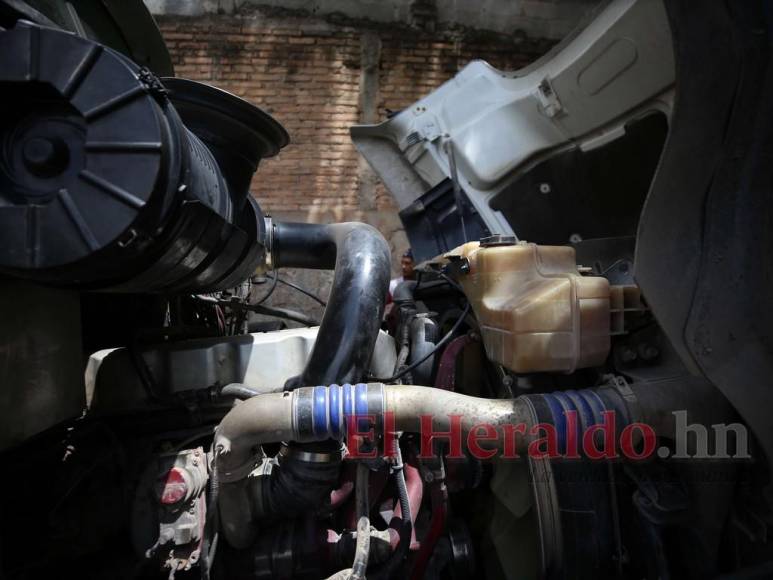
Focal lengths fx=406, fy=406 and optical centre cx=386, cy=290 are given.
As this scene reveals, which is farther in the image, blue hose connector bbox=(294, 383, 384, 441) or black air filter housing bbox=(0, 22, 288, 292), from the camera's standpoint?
blue hose connector bbox=(294, 383, 384, 441)

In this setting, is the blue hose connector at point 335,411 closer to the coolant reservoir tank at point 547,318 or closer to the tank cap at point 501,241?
the coolant reservoir tank at point 547,318

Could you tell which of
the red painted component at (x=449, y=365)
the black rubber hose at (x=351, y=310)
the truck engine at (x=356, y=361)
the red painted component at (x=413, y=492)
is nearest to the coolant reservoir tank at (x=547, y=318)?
the truck engine at (x=356, y=361)

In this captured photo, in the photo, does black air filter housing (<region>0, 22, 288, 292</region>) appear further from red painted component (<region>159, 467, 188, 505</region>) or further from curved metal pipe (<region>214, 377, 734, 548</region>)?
red painted component (<region>159, 467, 188, 505</region>)

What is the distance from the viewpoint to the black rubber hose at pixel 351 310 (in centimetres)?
105

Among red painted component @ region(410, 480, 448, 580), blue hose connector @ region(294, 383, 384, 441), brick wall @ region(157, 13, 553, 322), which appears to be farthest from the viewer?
brick wall @ region(157, 13, 553, 322)

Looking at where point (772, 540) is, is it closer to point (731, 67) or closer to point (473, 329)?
point (473, 329)

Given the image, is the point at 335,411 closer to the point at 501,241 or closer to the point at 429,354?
the point at 429,354

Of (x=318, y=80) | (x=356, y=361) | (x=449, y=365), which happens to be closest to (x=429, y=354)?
(x=449, y=365)

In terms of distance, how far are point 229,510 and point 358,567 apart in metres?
0.35

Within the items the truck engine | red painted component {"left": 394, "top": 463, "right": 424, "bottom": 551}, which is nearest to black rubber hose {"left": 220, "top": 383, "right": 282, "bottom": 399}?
the truck engine

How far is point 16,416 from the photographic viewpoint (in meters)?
0.85

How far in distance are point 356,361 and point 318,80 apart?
3.41 m

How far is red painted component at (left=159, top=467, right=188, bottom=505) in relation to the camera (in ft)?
3.18

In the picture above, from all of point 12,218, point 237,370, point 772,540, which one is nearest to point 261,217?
point 237,370
